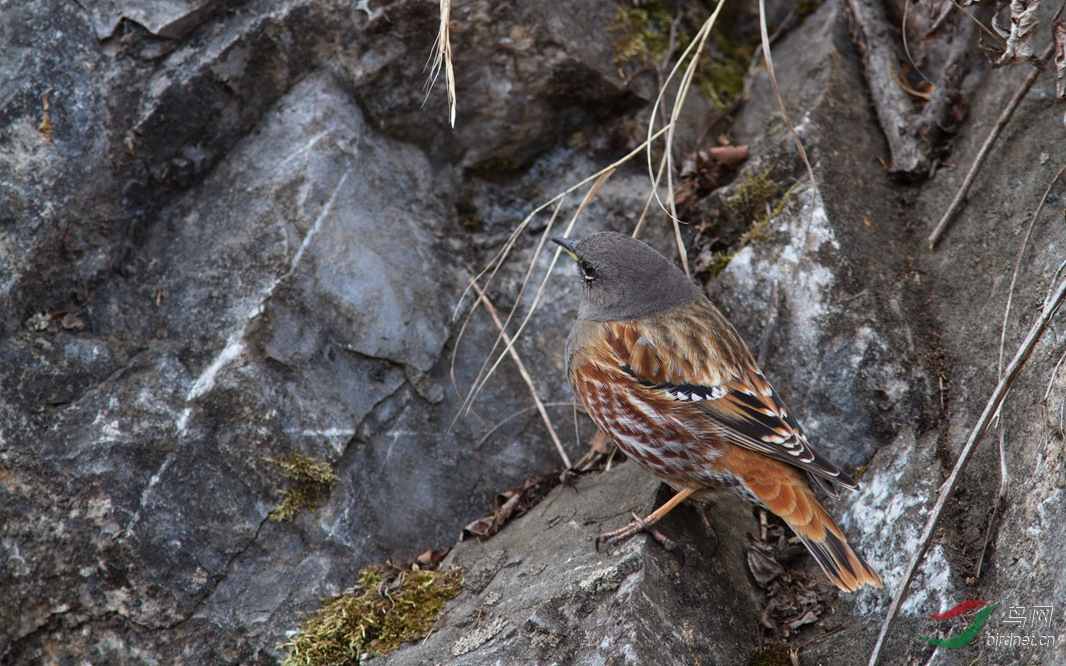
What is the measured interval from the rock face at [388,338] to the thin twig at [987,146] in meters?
0.11

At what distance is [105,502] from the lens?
4289mm

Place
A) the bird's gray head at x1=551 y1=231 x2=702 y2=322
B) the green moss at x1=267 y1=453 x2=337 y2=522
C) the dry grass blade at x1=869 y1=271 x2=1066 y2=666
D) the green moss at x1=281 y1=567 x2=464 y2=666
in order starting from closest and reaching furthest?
the dry grass blade at x1=869 y1=271 x2=1066 y2=666 < the green moss at x1=281 y1=567 x2=464 y2=666 < the green moss at x1=267 y1=453 x2=337 y2=522 < the bird's gray head at x1=551 y1=231 x2=702 y2=322

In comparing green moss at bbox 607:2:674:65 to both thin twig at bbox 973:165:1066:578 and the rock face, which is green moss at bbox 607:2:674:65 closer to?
the rock face

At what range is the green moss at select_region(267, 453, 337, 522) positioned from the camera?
458cm

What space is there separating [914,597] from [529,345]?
9.00 feet

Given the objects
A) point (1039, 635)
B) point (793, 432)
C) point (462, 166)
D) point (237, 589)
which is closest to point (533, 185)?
point (462, 166)

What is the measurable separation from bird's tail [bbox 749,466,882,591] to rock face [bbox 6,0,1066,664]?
1.01 ft

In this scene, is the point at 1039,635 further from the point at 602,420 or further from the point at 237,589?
the point at 237,589

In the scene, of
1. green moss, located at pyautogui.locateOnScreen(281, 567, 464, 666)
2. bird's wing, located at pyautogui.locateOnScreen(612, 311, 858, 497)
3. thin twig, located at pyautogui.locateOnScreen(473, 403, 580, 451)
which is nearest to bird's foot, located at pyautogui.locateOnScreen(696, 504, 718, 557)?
bird's wing, located at pyautogui.locateOnScreen(612, 311, 858, 497)

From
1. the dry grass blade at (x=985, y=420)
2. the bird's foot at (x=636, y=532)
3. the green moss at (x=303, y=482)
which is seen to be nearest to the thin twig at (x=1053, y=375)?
the dry grass blade at (x=985, y=420)

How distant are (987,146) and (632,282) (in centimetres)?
223

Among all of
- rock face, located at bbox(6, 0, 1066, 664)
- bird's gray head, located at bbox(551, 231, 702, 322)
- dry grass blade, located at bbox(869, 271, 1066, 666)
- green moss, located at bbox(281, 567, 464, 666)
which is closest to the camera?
dry grass blade, located at bbox(869, 271, 1066, 666)

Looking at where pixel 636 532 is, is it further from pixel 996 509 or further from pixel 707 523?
pixel 996 509

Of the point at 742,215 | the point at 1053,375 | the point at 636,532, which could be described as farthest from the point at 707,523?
the point at 742,215
